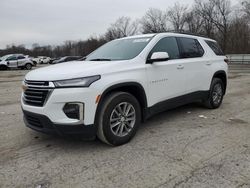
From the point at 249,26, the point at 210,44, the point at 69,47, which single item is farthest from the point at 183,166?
the point at 69,47

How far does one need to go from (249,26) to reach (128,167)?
42.1 metres

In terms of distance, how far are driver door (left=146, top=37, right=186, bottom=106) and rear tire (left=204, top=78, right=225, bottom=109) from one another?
127 cm

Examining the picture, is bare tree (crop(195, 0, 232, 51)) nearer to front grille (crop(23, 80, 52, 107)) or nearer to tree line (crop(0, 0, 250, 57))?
tree line (crop(0, 0, 250, 57))

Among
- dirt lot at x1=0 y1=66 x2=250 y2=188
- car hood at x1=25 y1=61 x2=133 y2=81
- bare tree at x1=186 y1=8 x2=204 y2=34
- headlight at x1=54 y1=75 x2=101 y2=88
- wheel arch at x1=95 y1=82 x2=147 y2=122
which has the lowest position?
dirt lot at x1=0 y1=66 x2=250 y2=188

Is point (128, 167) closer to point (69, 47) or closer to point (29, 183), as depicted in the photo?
point (29, 183)

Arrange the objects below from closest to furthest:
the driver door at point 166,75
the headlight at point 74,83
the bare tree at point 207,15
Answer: the headlight at point 74,83, the driver door at point 166,75, the bare tree at point 207,15

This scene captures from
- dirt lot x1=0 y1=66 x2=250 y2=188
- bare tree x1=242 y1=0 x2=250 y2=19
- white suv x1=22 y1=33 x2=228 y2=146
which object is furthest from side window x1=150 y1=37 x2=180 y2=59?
bare tree x1=242 y1=0 x2=250 y2=19

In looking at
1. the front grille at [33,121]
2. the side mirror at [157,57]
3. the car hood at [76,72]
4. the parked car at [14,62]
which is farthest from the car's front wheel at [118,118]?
the parked car at [14,62]

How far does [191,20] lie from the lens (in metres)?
59.3

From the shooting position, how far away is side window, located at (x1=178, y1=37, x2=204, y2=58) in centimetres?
536

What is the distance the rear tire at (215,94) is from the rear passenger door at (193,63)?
1.37 feet

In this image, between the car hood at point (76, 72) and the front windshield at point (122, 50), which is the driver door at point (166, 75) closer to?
the front windshield at point (122, 50)

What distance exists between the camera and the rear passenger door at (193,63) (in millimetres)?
5309

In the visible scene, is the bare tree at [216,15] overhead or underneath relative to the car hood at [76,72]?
overhead
